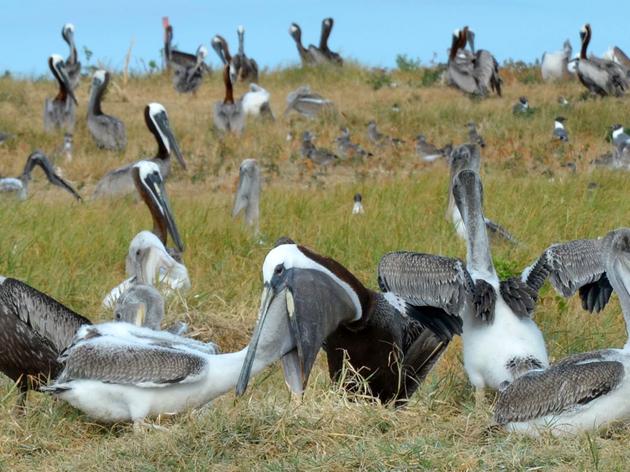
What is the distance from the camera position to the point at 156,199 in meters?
9.70

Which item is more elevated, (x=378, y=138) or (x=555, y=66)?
(x=555, y=66)

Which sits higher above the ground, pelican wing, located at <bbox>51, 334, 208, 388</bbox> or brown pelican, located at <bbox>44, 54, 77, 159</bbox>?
brown pelican, located at <bbox>44, 54, 77, 159</bbox>

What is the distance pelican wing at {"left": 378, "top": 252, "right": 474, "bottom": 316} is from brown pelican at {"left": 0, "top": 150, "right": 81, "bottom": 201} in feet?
24.4

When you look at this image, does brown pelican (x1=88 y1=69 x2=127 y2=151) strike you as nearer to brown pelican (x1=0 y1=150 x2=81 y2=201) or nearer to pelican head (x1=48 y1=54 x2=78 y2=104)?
pelican head (x1=48 y1=54 x2=78 y2=104)

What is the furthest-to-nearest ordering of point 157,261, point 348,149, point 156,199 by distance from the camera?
point 348,149
point 156,199
point 157,261

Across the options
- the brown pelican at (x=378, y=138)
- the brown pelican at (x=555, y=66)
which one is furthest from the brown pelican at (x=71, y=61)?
the brown pelican at (x=555, y=66)

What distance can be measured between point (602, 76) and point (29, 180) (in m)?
9.99

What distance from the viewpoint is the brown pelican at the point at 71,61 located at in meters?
22.1

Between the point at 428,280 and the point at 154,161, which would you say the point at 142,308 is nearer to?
the point at 428,280

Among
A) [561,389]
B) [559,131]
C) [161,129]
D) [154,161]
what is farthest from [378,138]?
[561,389]

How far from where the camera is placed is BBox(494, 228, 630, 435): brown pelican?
4.75 meters

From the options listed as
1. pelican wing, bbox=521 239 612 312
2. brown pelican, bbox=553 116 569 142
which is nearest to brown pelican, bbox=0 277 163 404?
pelican wing, bbox=521 239 612 312

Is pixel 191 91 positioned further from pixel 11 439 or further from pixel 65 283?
pixel 11 439

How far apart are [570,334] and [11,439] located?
10.2 feet
